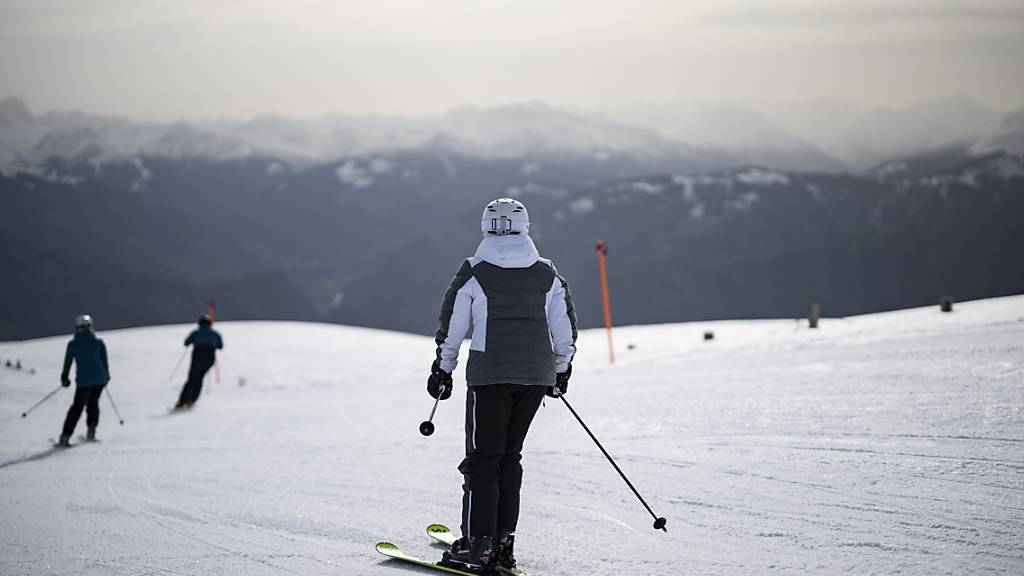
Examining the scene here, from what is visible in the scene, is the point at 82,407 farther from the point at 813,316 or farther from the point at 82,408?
the point at 813,316

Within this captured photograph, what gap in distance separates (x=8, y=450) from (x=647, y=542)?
8640 millimetres

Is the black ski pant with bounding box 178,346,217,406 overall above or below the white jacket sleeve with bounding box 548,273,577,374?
below

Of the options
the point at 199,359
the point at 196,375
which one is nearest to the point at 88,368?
the point at 196,375

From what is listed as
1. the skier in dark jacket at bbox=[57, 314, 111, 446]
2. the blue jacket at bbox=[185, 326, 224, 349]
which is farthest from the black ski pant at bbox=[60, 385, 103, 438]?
the blue jacket at bbox=[185, 326, 224, 349]

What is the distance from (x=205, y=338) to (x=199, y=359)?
16.9 inches

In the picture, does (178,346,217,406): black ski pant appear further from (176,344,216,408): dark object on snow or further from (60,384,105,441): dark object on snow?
(60,384,105,441): dark object on snow

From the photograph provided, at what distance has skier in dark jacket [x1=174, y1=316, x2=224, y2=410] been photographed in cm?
1545

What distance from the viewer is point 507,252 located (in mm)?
4715

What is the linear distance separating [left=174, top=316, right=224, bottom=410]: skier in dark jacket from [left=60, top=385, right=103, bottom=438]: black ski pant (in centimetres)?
372

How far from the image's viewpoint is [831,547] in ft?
16.1

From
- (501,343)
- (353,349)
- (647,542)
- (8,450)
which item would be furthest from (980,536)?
(353,349)

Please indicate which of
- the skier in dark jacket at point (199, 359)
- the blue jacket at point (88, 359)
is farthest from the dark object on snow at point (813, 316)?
the blue jacket at point (88, 359)

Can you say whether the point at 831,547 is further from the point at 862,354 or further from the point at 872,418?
the point at 862,354

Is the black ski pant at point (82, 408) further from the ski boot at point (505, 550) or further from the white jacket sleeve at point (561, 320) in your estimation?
the white jacket sleeve at point (561, 320)
